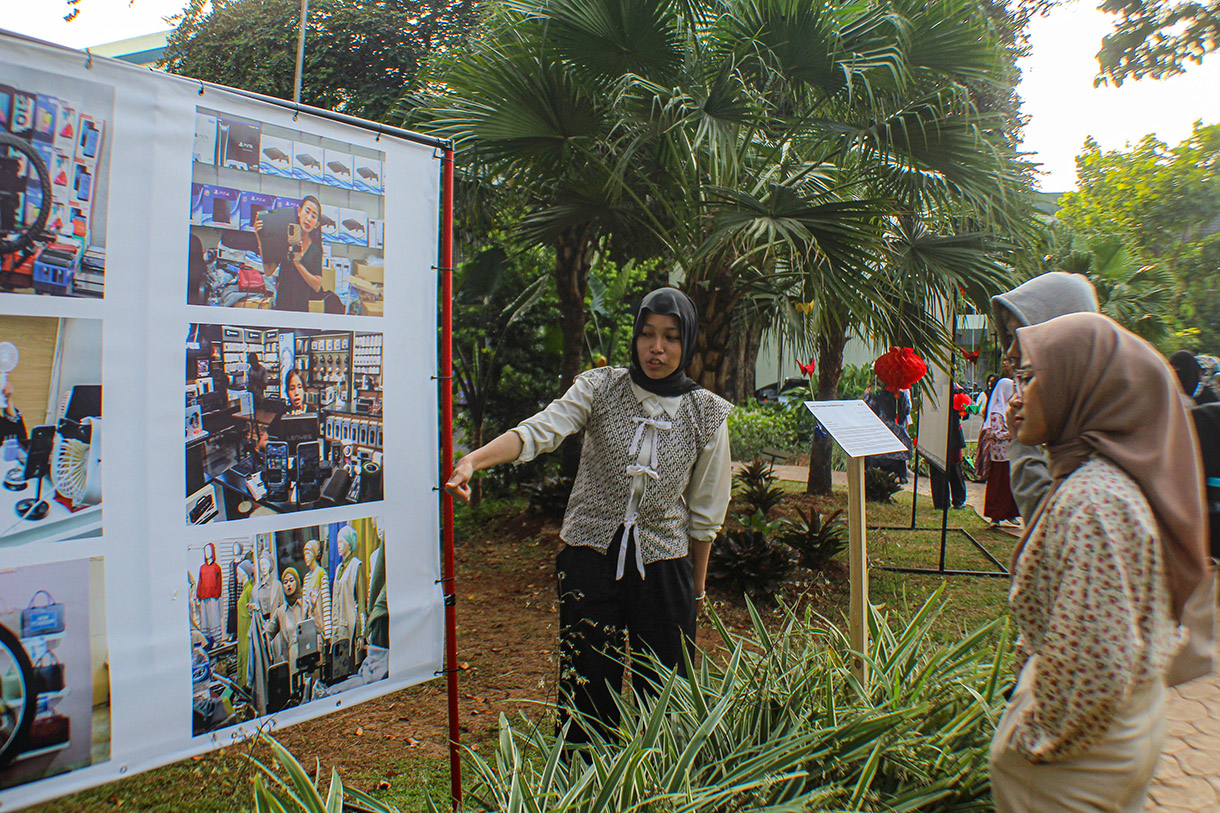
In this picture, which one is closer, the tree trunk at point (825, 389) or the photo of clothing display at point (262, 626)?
the photo of clothing display at point (262, 626)

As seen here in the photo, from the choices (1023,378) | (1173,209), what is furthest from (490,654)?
(1173,209)

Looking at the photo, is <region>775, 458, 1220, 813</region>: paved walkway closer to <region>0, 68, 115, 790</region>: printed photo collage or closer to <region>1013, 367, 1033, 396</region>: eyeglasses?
<region>1013, 367, 1033, 396</region>: eyeglasses

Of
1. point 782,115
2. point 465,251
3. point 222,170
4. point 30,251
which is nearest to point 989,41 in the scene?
point 782,115

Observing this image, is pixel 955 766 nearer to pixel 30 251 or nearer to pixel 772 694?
pixel 772 694

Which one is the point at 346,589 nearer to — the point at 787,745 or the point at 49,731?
→ the point at 49,731

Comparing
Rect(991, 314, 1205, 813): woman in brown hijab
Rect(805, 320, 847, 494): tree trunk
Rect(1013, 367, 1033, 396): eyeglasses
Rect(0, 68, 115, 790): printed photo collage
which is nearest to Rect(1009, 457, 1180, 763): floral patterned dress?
Rect(991, 314, 1205, 813): woman in brown hijab

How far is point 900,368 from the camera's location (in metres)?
6.34

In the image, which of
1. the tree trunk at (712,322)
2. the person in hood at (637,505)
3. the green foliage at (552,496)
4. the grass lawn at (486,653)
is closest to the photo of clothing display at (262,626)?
the grass lawn at (486,653)

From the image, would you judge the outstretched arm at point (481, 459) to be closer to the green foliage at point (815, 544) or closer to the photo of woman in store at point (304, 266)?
the photo of woman in store at point (304, 266)

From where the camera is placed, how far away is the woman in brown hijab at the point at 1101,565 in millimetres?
1454

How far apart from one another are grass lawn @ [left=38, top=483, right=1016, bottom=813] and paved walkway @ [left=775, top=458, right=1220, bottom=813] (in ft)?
3.27

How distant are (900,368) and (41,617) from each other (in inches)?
235

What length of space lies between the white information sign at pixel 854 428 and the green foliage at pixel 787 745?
720 mm

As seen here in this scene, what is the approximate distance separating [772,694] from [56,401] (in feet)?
7.11
